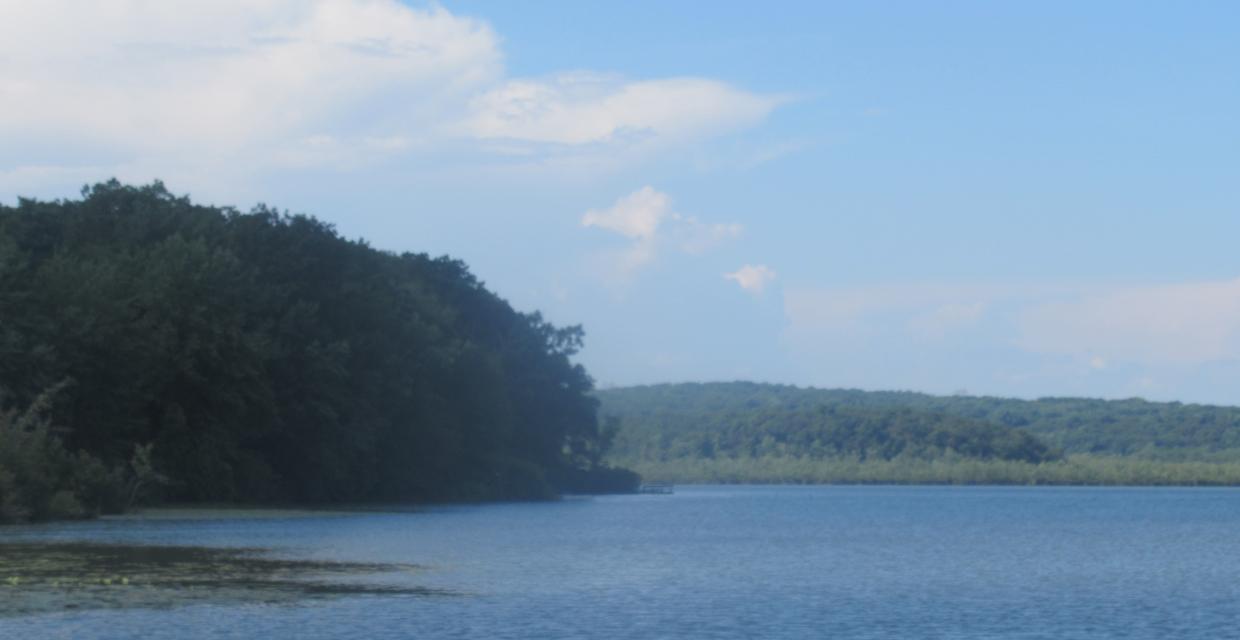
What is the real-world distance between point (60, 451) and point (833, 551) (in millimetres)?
26468

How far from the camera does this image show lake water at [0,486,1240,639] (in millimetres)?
29375

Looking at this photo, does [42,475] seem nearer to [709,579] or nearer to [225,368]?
[225,368]

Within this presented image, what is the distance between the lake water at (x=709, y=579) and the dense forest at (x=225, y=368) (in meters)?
6.15

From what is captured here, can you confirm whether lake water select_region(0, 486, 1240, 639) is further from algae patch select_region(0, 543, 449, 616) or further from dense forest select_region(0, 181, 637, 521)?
dense forest select_region(0, 181, 637, 521)

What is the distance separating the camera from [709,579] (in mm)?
41219

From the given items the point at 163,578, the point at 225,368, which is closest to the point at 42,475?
the point at 225,368

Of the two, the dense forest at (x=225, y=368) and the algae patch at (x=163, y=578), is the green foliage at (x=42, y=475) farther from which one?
the algae patch at (x=163, y=578)

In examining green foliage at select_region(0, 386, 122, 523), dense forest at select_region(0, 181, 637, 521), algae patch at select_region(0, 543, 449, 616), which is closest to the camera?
algae patch at select_region(0, 543, 449, 616)

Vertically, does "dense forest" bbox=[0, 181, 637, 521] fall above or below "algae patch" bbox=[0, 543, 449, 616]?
above

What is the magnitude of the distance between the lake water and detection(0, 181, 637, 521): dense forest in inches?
242

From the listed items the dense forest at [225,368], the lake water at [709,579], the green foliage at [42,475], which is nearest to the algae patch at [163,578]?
the lake water at [709,579]

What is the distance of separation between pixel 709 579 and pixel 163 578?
41.0ft

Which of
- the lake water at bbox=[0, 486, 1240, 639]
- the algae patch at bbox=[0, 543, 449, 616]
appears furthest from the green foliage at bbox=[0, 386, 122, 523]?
the algae patch at bbox=[0, 543, 449, 616]

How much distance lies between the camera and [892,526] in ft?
258
